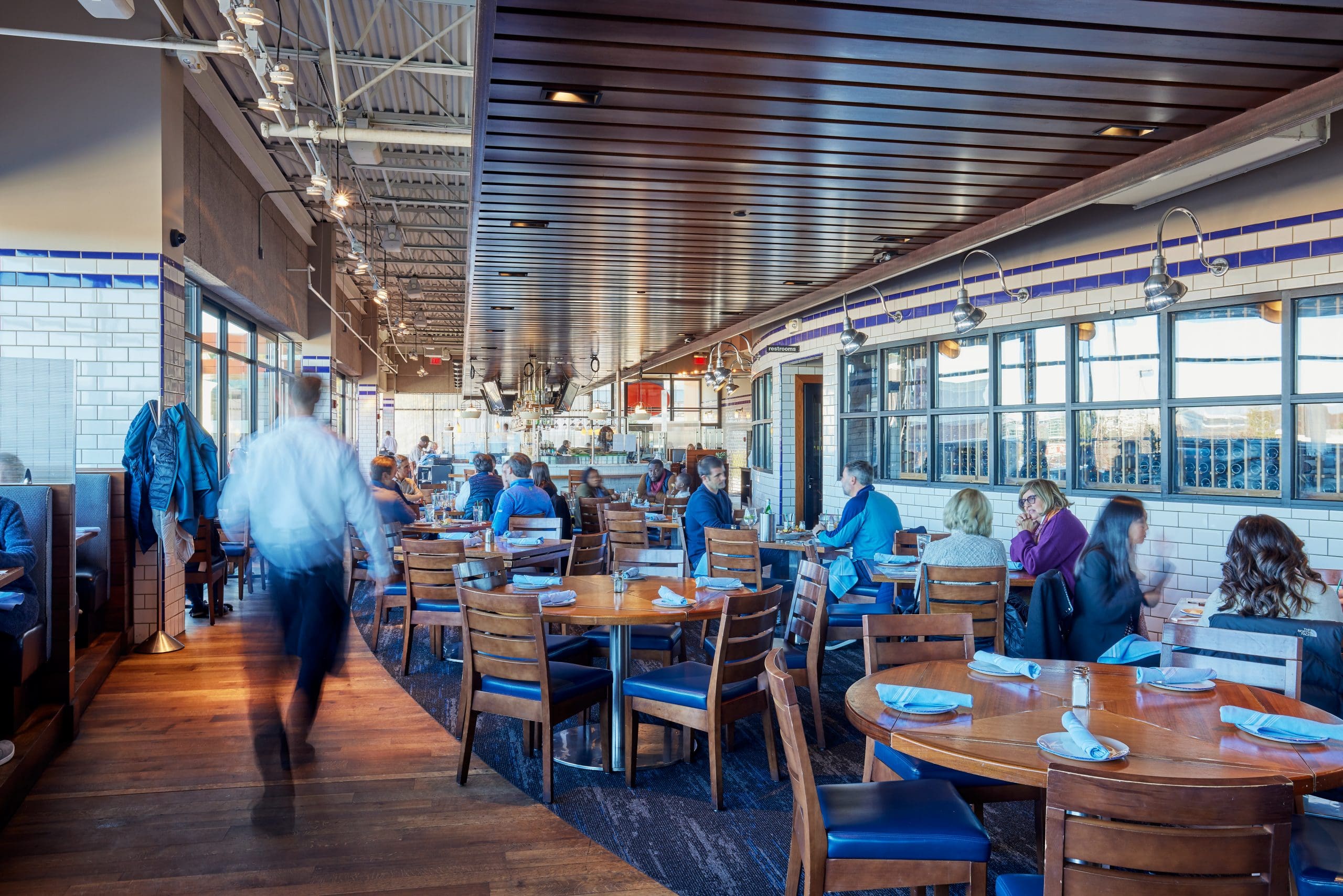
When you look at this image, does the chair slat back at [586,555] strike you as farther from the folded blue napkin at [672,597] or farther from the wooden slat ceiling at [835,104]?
the wooden slat ceiling at [835,104]

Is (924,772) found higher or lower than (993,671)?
lower

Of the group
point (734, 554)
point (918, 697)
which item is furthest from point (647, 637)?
point (918, 697)

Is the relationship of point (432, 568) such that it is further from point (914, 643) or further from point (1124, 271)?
point (1124, 271)

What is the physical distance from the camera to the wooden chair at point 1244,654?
282 cm

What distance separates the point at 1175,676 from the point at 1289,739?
1.89 feet

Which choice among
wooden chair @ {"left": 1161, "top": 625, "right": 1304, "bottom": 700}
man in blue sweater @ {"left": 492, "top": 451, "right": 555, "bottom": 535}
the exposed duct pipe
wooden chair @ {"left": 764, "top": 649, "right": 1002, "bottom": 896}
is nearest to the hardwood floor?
wooden chair @ {"left": 764, "top": 649, "right": 1002, "bottom": 896}

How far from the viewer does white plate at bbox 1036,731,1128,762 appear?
2092 mm

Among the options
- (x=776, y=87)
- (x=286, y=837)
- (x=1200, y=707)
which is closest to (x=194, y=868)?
(x=286, y=837)

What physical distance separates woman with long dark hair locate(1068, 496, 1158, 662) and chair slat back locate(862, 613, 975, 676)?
90cm

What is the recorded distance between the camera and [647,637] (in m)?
4.71

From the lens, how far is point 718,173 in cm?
504

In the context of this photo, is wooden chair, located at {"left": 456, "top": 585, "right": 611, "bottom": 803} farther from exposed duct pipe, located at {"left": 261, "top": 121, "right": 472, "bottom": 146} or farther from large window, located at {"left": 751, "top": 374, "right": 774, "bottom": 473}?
large window, located at {"left": 751, "top": 374, "right": 774, "bottom": 473}

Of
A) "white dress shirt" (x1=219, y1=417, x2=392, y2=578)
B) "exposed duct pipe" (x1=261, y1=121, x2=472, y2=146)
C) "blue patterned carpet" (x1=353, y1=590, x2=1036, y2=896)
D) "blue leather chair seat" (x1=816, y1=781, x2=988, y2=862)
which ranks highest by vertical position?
"exposed duct pipe" (x1=261, y1=121, x2=472, y2=146)

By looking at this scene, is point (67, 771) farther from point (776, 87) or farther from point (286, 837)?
point (776, 87)
